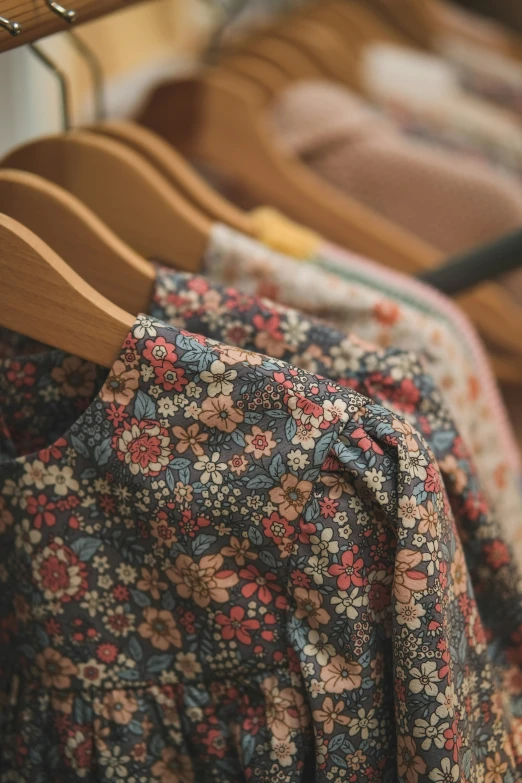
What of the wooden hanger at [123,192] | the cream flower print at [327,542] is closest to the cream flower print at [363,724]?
the cream flower print at [327,542]

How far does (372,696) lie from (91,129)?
52 centimetres

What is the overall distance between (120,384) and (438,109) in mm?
874

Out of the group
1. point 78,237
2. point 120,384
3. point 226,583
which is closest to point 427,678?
point 226,583

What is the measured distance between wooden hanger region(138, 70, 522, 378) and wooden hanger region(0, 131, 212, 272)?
24 cm

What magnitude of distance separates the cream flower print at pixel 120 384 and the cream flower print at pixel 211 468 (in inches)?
2.3

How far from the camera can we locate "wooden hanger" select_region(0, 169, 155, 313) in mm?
496

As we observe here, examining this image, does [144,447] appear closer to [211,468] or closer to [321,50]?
[211,468]

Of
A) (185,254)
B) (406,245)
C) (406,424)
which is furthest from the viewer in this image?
(406,245)

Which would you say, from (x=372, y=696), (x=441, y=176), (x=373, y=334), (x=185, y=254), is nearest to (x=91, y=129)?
(x=185, y=254)

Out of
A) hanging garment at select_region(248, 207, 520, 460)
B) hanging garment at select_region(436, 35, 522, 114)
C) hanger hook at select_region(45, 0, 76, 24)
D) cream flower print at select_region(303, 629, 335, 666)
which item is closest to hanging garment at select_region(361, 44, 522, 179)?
hanging garment at select_region(436, 35, 522, 114)

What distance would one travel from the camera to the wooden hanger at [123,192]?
0.58m

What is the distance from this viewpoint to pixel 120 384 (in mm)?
434

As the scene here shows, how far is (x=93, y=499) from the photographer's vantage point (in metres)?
0.47

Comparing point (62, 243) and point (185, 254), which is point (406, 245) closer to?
point (185, 254)
